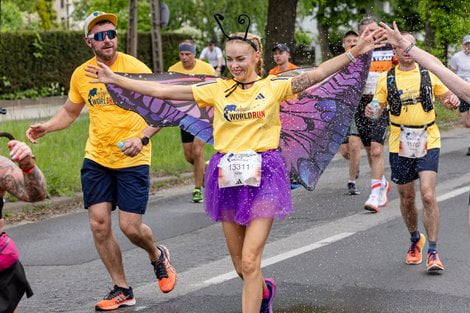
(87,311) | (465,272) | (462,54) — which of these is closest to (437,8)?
(462,54)

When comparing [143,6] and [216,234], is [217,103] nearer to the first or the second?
[216,234]

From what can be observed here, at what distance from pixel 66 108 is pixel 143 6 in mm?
33209

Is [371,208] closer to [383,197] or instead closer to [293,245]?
[383,197]

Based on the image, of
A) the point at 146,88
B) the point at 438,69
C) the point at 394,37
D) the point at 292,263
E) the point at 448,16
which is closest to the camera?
the point at 438,69

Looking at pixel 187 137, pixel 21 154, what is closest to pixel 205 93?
pixel 21 154

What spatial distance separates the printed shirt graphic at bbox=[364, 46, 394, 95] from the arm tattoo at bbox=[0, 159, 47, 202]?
7.93m

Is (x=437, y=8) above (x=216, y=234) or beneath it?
above

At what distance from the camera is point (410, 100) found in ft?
28.4

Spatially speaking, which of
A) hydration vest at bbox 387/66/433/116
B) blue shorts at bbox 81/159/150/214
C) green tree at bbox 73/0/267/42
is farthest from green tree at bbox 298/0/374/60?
blue shorts at bbox 81/159/150/214

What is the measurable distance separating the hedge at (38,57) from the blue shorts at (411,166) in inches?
867

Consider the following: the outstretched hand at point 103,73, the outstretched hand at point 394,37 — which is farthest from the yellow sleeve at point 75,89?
the outstretched hand at point 394,37

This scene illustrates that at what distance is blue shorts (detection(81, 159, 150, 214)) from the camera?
7.46 meters

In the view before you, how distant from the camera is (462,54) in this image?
16484 millimetres

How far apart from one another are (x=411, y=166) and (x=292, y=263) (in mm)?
1309
